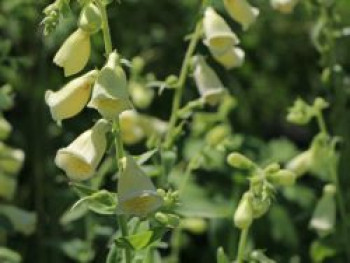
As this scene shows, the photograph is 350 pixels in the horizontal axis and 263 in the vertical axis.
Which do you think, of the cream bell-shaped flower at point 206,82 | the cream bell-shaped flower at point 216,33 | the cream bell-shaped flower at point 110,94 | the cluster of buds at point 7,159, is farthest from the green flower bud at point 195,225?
the cream bell-shaped flower at point 110,94

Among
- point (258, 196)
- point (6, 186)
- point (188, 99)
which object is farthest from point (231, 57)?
point (188, 99)

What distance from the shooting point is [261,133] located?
4.78m

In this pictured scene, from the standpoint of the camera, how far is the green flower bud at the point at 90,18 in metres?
2.12

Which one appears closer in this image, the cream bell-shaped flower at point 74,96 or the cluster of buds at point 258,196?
the cream bell-shaped flower at point 74,96

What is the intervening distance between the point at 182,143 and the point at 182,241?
49 centimetres

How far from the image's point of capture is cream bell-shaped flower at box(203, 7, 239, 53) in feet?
8.48

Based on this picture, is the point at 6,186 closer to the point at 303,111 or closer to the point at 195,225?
the point at 195,225

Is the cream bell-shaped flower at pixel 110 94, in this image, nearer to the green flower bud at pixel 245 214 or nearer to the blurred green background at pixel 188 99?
Result: the green flower bud at pixel 245 214

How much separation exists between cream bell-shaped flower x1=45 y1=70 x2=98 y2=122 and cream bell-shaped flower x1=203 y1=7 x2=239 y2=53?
0.47m

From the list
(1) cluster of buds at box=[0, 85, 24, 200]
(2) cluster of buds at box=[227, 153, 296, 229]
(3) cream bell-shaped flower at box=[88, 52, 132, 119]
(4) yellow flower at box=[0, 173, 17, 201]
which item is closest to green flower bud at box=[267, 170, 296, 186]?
(2) cluster of buds at box=[227, 153, 296, 229]

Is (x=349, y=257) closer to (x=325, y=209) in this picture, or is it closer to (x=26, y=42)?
(x=325, y=209)

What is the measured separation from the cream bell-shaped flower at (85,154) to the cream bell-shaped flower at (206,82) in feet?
1.94

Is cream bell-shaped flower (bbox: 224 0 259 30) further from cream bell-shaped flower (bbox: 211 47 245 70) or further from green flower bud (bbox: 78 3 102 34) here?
green flower bud (bbox: 78 3 102 34)

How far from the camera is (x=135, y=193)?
2.13 meters
